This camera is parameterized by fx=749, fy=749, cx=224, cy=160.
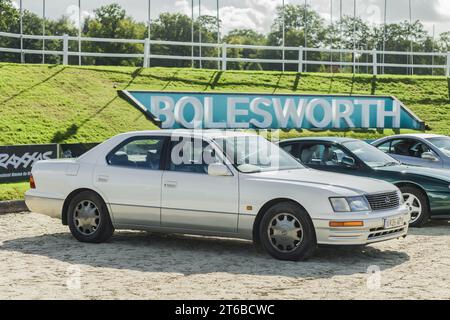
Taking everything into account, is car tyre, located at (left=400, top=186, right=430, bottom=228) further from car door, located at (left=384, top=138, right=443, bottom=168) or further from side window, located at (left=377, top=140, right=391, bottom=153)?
side window, located at (left=377, top=140, right=391, bottom=153)

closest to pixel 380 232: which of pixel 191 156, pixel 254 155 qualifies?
pixel 254 155

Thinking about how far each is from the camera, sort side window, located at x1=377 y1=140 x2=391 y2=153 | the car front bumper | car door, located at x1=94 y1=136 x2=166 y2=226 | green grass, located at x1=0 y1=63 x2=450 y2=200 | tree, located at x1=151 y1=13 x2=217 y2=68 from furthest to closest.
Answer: tree, located at x1=151 y1=13 x2=217 y2=68 → green grass, located at x1=0 y1=63 x2=450 y2=200 → side window, located at x1=377 y1=140 x2=391 y2=153 → car door, located at x1=94 y1=136 x2=166 y2=226 → the car front bumper

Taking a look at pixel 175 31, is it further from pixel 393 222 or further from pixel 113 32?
pixel 393 222

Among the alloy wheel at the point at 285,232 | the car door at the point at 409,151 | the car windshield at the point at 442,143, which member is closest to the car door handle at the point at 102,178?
the alloy wheel at the point at 285,232

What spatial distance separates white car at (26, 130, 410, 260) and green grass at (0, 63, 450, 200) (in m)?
4.21

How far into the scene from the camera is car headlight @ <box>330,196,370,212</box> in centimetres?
844

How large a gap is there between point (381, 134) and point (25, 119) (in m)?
12.4

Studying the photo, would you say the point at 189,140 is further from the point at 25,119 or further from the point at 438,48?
the point at 438,48

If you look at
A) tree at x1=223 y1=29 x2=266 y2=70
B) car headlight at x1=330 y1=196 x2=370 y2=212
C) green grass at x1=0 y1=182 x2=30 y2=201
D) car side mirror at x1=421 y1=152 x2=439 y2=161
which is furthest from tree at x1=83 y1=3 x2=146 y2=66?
car headlight at x1=330 y1=196 x2=370 y2=212

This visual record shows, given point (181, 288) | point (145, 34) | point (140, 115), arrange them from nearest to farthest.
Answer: point (181, 288)
point (140, 115)
point (145, 34)

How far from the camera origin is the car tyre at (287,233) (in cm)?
845

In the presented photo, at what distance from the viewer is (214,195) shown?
898cm

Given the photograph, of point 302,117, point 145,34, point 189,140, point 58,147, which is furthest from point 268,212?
point 145,34
